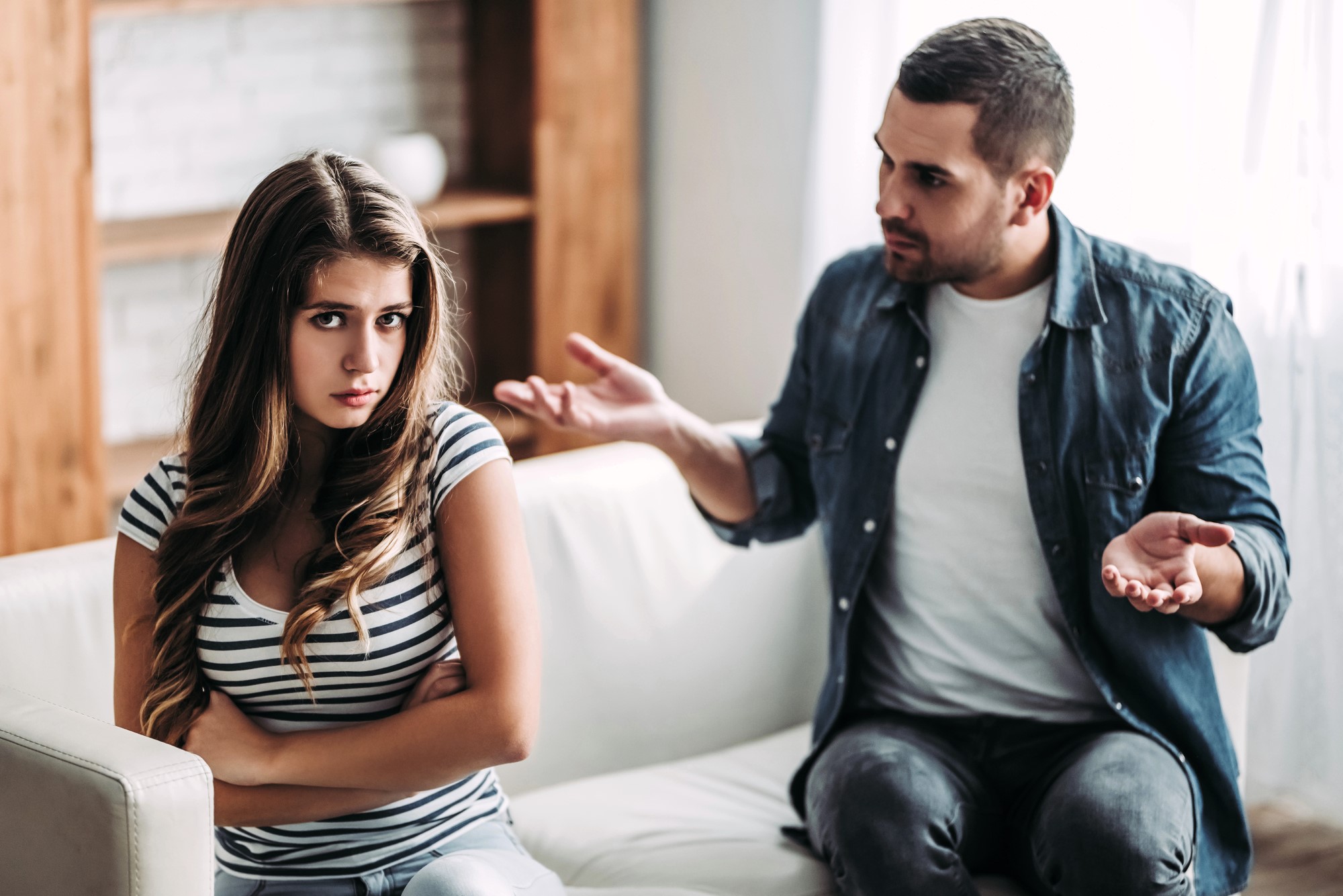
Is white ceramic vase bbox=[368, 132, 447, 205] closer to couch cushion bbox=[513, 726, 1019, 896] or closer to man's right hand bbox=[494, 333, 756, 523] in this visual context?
man's right hand bbox=[494, 333, 756, 523]

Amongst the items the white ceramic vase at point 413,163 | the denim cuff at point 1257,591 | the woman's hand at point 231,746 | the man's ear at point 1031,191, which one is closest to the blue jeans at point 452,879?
the woman's hand at point 231,746

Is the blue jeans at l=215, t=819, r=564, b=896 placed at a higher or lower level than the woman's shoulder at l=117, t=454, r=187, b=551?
lower

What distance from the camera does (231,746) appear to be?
1.50 metres

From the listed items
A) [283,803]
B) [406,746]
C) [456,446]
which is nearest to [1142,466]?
[456,446]

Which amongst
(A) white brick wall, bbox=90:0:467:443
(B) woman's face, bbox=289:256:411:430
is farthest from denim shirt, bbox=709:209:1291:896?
(A) white brick wall, bbox=90:0:467:443

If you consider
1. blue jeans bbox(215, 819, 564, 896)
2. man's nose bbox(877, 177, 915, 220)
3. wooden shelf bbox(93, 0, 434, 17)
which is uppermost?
wooden shelf bbox(93, 0, 434, 17)

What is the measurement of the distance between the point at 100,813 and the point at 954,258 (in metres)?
1.10

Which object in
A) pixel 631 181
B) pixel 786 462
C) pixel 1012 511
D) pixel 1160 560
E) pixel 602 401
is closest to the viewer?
pixel 1160 560

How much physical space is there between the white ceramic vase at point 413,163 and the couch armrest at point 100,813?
6.20 ft

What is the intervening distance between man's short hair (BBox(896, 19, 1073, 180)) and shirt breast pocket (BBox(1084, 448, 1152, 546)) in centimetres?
36

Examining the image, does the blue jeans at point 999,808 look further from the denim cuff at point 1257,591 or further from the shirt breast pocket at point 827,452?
the shirt breast pocket at point 827,452

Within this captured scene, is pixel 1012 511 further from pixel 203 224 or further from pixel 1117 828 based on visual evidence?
pixel 203 224

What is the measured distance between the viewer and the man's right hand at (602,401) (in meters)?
1.84

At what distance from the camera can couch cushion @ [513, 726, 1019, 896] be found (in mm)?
1846
